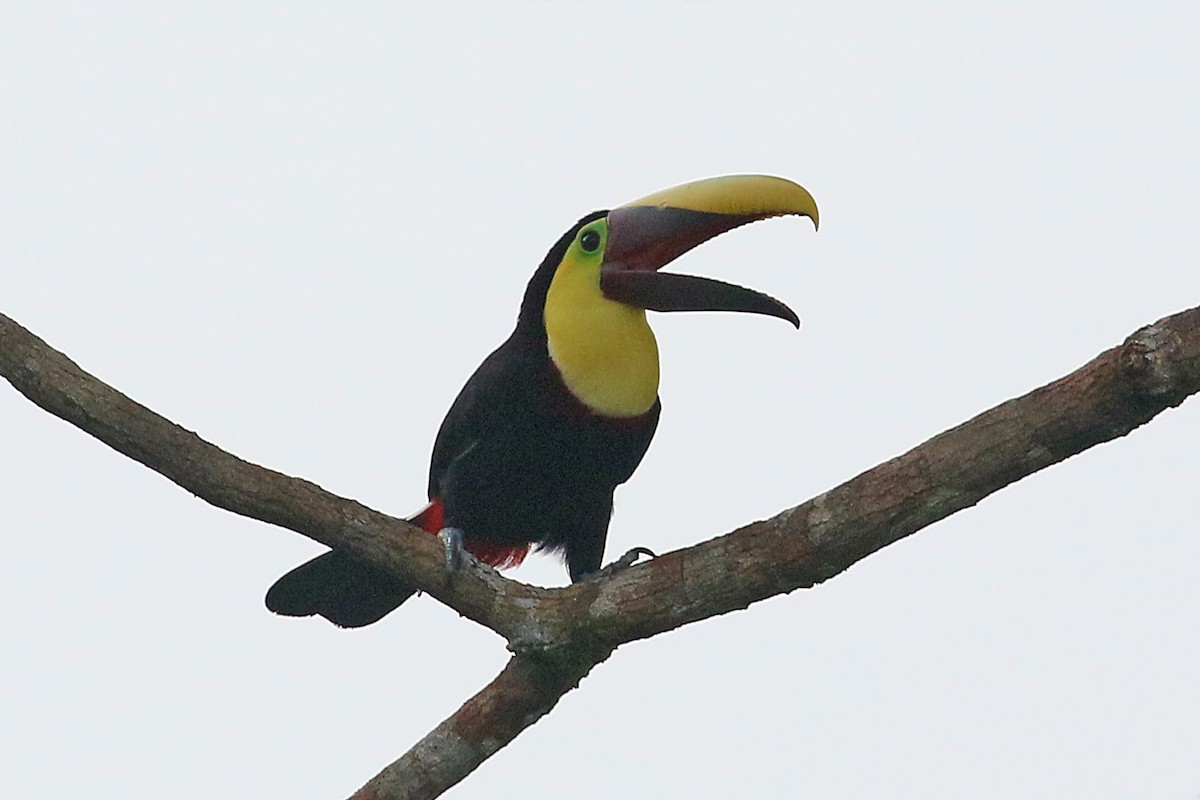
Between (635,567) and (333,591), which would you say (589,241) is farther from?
(333,591)

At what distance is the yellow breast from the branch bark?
20.2 inches

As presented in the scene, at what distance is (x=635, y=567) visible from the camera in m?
3.00

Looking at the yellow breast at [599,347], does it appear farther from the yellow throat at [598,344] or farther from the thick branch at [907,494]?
the thick branch at [907,494]

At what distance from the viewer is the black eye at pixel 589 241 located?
3371mm

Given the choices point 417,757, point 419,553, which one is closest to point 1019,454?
point 419,553

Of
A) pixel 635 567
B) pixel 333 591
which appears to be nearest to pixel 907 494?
pixel 635 567

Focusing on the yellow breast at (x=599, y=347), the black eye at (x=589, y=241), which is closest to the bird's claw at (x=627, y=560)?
the yellow breast at (x=599, y=347)

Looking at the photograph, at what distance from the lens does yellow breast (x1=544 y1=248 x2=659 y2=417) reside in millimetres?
3291

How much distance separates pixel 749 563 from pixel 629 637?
0.35 meters

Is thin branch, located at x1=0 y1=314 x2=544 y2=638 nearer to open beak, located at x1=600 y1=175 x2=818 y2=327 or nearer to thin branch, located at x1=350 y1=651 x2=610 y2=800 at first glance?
thin branch, located at x1=350 y1=651 x2=610 y2=800

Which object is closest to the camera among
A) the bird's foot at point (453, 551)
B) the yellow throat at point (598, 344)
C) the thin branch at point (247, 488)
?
the thin branch at point (247, 488)

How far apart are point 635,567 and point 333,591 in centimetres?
101

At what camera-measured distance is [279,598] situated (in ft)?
11.9

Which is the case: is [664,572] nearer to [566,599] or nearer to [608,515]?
[566,599]
